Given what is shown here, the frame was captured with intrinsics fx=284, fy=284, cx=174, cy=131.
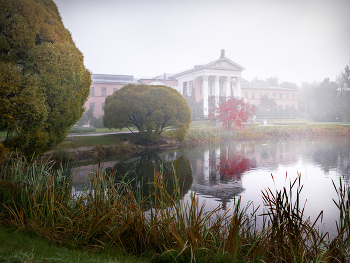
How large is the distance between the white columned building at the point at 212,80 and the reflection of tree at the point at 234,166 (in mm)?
23762

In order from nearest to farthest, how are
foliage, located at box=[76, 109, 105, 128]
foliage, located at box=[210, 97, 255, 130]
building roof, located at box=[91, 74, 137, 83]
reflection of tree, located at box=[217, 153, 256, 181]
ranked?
reflection of tree, located at box=[217, 153, 256, 181], foliage, located at box=[210, 97, 255, 130], foliage, located at box=[76, 109, 105, 128], building roof, located at box=[91, 74, 137, 83]

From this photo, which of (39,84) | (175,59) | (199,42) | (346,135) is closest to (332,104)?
(346,135)

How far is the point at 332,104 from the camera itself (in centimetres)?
3734

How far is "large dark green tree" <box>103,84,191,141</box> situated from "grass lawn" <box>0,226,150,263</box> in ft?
41.7

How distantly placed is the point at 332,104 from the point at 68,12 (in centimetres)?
3350

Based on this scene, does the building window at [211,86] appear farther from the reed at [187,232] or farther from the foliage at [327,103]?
the reed at [187,232]

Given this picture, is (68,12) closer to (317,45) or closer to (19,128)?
(19,128)

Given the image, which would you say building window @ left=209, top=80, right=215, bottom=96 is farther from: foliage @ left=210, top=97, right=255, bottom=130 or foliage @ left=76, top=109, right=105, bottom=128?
foliage @ left=76, top=109, right=105, bottom=128

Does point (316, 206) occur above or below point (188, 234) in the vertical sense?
below

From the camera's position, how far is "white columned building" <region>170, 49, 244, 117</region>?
3841 centimetres

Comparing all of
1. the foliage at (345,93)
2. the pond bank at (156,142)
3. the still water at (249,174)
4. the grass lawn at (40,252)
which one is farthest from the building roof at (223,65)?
the grass lawn at (40,252)

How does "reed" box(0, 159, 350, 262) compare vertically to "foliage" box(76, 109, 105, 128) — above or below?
below

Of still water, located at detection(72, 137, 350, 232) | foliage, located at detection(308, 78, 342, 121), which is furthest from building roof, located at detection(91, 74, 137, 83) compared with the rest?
still water, located at detection(72, 137, 350, 232)

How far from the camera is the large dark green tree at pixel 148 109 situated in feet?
52.1
